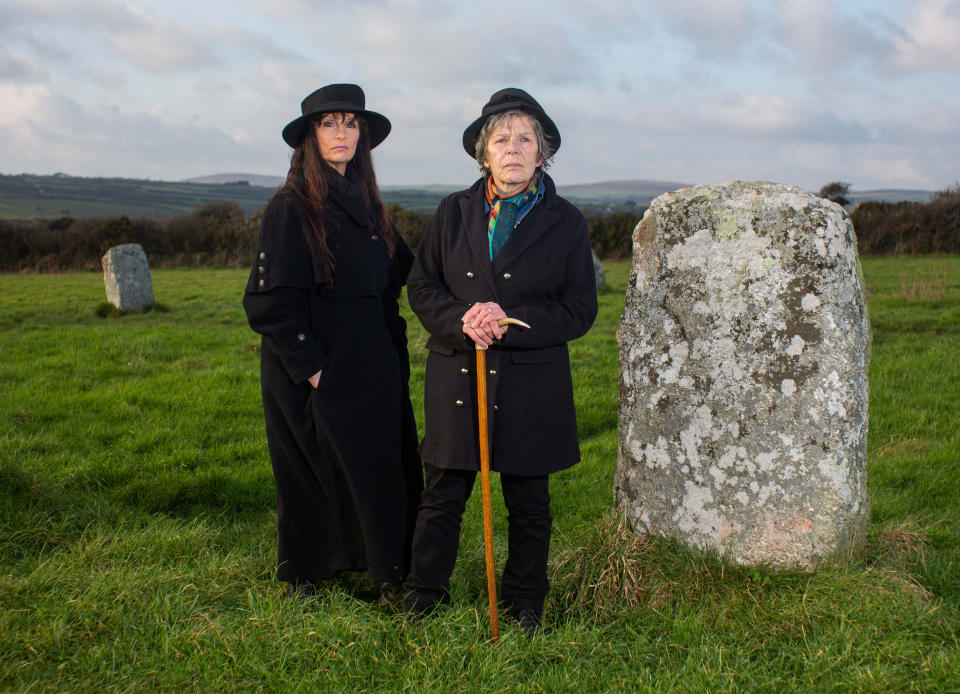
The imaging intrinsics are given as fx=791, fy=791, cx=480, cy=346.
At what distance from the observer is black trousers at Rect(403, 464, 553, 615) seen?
13.0ft

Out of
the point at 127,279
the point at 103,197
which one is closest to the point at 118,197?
the point at 103,197

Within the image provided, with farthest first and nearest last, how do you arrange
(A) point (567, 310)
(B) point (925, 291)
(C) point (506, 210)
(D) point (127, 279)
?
(D) point (127, 279) < (B) point (925, 291) < (C) point (506, 210) < (A) point (567, 310)

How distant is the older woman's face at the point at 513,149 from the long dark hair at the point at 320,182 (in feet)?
Result: 2.78

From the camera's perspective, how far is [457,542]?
13.1 feet

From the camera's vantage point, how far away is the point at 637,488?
14.5ft

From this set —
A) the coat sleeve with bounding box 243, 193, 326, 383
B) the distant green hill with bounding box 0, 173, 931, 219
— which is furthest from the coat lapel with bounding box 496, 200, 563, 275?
the distant green hill with bounding box 0, 173, 931, 219

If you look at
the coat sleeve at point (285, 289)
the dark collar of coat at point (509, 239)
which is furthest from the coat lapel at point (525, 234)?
the coat sleeve at point (285, 289)

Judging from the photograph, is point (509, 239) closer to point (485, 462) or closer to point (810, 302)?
point (485, 462)

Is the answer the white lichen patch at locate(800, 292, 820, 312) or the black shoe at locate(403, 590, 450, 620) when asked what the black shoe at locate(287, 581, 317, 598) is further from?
the white lichen patch at locate(800, 292, 820, 312)

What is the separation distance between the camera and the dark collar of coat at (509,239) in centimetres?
384

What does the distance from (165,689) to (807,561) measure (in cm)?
314

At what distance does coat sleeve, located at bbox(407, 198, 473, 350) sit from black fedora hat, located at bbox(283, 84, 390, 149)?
692 mm

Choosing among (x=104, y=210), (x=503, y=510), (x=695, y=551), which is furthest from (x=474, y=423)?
(x=104, y=210)

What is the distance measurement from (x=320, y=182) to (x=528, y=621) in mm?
2453
